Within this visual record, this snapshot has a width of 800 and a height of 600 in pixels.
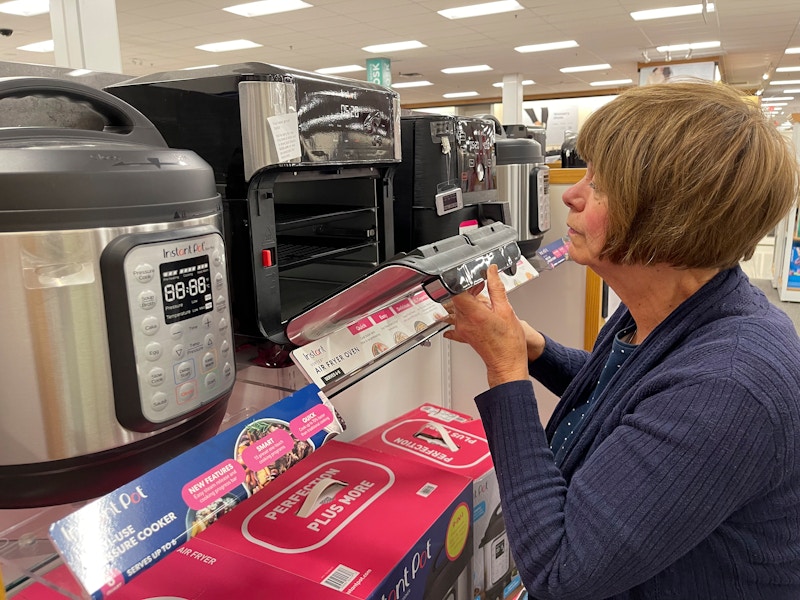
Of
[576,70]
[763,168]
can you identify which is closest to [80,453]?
[763,168]

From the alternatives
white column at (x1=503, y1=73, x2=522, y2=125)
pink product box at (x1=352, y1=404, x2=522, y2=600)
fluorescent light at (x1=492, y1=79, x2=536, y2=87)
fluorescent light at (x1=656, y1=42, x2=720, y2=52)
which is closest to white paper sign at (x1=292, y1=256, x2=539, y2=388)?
pink product box at (x1=352, y1=404, x2=522, y2=600)

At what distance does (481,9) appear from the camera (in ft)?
22.5

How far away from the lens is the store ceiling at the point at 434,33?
21.9 ft

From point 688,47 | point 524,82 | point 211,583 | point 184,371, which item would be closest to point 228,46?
point 688,47

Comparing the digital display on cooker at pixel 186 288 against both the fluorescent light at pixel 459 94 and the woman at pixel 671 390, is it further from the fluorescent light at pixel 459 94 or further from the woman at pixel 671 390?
the fluorescent light at pixel 459 94

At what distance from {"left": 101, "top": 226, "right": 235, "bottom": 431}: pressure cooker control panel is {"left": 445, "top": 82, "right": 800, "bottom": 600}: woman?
0.38 m

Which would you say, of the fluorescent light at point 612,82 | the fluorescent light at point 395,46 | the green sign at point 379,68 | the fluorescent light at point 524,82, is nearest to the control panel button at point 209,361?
the fluorescent light at point 395,46

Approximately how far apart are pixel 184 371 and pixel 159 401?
35 mm

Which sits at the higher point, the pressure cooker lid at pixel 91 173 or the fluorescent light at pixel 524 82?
the fluorescent light at pixel 524 82

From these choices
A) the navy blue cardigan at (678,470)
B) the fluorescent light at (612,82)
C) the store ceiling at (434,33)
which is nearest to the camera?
the navy blue cardigan at (678,470)

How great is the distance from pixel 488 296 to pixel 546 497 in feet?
0.97

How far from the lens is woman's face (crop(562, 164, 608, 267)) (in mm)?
847

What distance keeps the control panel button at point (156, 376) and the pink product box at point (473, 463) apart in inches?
26.0

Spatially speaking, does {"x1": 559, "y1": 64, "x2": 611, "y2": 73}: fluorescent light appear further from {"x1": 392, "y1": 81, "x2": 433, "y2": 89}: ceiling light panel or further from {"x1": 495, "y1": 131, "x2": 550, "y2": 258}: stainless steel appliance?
{"x1": 495, "y1": 131, "x2": 550, "y2": 258}: stainless steel appliance
